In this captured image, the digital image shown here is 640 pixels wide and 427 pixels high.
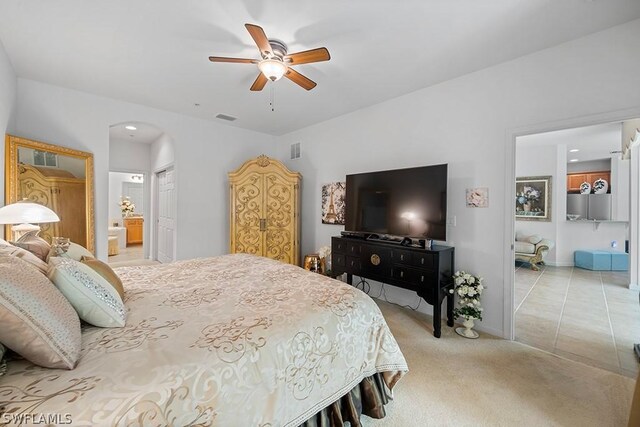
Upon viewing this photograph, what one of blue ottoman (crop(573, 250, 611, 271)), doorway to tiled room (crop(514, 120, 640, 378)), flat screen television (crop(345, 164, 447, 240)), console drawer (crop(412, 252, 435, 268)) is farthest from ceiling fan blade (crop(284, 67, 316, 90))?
blue ottoman (crop(573, 250, 611, 271))

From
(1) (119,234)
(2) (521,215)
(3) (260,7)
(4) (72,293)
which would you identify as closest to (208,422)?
(4) (72,293)

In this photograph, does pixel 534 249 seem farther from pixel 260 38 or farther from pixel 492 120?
pixel 260 38

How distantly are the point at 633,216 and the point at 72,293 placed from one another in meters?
6.60

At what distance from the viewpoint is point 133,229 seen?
26.1ft

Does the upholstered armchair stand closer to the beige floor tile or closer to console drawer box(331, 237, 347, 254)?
the beige floor tile

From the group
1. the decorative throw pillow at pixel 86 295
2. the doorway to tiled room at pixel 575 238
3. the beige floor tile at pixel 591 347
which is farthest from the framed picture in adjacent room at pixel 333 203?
the decorative throw pillow at pixel 86 295

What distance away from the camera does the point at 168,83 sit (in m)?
3.10

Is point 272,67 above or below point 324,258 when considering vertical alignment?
above

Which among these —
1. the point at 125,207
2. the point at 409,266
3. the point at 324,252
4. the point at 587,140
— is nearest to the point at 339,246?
the point at 324,252

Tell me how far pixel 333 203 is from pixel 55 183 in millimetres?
3664

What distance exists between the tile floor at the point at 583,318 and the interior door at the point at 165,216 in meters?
5.54

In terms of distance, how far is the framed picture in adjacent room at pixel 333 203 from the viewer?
13.7 ft

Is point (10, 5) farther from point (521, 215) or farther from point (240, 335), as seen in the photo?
point (521, 215)

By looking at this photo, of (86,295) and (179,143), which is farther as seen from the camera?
(179,143)
